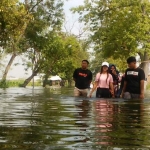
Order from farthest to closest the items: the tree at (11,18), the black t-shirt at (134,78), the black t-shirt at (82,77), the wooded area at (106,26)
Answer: the wooded area at (106,26)
the tree at (11,18)
the black t-shirt at (82,77)
the black t-shirt at (134,78)

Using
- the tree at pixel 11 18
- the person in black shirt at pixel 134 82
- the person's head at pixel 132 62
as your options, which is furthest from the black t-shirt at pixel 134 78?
the tree at pixel 11 18

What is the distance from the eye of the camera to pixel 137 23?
53719 millimetres

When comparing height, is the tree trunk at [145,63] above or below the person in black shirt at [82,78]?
above

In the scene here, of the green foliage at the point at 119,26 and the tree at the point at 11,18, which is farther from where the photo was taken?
the green foliage at the point at 119,26

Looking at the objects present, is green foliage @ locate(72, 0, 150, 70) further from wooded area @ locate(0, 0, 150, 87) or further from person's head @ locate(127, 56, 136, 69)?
person's head @ locate(127, 56, 136, 69)

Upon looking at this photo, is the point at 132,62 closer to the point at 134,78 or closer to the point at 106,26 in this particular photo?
the point at 134,78

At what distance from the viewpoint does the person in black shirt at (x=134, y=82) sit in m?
15.1

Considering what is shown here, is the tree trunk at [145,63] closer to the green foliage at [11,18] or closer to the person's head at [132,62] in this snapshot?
the green foliage at [11,18]

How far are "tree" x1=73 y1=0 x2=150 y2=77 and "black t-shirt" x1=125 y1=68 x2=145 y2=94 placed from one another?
123ft

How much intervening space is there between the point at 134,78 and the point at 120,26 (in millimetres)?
40484

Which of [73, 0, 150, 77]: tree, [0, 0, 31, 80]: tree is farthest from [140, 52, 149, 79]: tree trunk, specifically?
[0, 0, 31, 80]: tree

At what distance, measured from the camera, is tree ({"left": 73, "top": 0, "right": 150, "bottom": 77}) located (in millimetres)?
53688

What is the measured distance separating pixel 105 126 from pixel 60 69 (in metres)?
67.1

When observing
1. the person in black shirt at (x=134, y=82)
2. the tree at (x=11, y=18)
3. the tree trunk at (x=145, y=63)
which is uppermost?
the tree at (x=11, y=18)
